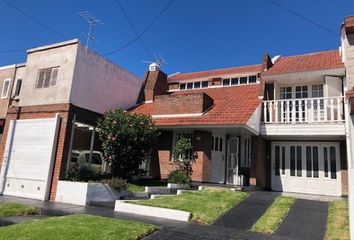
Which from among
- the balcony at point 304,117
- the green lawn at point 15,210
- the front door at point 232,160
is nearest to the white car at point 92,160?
the green lawn at point 15,210

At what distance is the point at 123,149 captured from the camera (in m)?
13.9

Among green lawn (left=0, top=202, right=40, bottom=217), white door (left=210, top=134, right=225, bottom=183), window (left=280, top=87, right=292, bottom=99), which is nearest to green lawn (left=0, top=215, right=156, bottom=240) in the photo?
green lawn (left=0, top=202, right=40, bottom=217)

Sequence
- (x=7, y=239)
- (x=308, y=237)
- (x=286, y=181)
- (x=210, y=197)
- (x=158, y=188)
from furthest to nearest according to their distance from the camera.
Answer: (x=286, y=181), (x=158, y=188), (x=210, y=197), (x=308, y=237), (x=7, y=239)

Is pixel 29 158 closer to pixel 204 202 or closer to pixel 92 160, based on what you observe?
pixel 92 160

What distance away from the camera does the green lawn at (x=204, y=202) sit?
30.4 feet

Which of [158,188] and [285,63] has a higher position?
[285,63]

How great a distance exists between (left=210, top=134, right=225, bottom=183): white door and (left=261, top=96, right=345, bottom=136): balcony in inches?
88.2

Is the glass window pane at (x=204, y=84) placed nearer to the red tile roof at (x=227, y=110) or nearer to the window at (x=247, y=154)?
the red tile roof at (x=227, y=110)

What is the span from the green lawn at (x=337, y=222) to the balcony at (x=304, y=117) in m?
4.22

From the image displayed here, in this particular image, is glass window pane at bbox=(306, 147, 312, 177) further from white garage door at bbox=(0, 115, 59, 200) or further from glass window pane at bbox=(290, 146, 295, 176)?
white garage door at bbox=(0, 115, 59, 200)

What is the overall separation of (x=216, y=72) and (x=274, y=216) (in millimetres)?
14830

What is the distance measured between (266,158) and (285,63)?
599cm

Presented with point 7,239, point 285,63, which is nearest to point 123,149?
point 7,239

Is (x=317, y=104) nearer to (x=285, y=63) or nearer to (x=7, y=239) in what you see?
(x=285, y=63)
